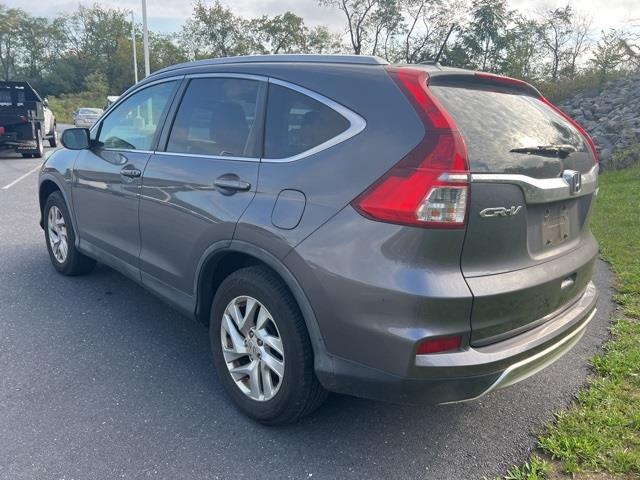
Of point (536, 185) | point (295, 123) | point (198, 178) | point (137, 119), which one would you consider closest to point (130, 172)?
point (137, 119)

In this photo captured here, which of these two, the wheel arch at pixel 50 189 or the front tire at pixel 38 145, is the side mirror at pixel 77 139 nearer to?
the wheel arch at pixel 50 189

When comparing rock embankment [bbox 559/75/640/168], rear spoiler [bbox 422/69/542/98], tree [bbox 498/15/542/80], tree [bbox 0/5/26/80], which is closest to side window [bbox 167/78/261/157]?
rear spoiler [bbox 422/69/542/98]

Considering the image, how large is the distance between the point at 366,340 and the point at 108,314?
2.67 m

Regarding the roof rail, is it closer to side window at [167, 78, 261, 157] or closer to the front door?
side window at [167, 78, 261, 157]

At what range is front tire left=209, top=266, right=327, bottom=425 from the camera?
2.50m

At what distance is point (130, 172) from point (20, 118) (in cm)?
1301

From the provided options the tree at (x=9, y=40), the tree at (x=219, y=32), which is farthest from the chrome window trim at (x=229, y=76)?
the tree at (x=9, y=40)

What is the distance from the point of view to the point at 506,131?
7.94 ft

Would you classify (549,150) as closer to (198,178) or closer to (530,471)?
(530,471)

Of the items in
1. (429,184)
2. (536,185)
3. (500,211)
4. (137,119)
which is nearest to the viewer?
(429,184)

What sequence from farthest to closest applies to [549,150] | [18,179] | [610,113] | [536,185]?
[610,113]
[18,179]
[549,150]
[536,185]

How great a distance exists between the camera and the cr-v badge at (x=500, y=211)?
218 cm

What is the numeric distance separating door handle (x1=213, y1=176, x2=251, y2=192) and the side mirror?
1.98m

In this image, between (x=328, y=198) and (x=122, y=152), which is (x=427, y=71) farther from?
(x=122, y=152)
